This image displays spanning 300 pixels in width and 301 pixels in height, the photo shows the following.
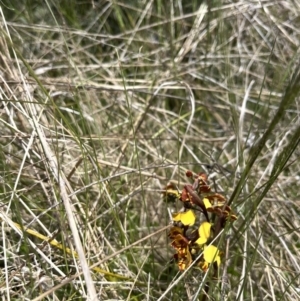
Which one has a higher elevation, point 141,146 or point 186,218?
point 186,218

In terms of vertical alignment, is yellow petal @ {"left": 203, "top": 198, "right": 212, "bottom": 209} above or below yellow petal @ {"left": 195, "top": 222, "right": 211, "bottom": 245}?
above

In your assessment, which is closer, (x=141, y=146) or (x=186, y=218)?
(x=186, y=218)

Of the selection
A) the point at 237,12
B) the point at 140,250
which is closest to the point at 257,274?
the point at 140,250

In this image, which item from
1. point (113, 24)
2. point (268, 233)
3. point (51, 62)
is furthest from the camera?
point (113, 24)

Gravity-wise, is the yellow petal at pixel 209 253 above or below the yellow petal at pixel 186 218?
below

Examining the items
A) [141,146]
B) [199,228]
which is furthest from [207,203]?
[141,146]

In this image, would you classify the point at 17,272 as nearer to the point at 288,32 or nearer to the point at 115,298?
the point at 115,298

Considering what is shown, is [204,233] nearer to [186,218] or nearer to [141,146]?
[186,218]

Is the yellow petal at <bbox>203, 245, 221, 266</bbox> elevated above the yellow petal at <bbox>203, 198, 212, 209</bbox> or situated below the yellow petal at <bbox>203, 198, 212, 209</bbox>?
below
